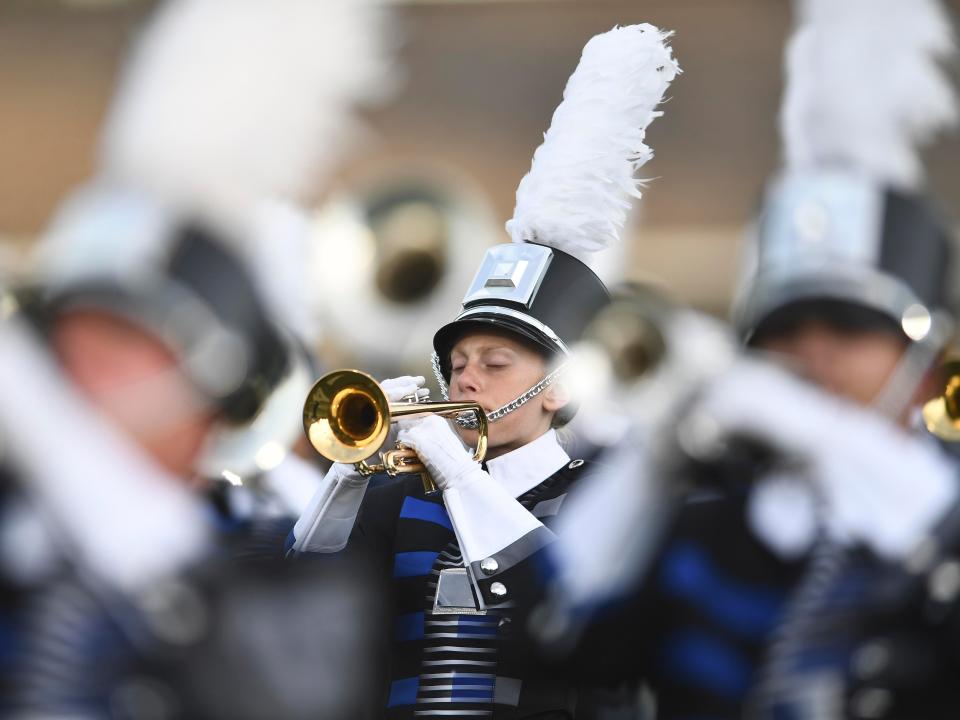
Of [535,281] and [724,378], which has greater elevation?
[535,281]

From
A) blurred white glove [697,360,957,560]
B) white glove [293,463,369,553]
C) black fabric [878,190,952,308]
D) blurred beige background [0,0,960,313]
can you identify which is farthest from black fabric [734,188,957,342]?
blurred beige background [0,0,960,313]

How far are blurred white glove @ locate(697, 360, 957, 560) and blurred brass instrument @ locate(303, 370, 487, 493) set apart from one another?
131 centimetres

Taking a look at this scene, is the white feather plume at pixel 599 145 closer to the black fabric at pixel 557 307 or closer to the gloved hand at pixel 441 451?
the black fabric at pixel 557 307

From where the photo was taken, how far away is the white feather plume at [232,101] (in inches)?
88.2

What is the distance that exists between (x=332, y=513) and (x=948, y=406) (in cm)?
167

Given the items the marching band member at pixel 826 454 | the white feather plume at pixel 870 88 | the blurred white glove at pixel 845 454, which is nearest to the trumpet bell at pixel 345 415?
the marching band member at pixel 826 454

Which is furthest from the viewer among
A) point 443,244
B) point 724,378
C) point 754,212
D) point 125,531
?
point 443,244

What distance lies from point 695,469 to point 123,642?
1083 millimetres

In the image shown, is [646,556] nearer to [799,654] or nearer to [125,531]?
[799,654]

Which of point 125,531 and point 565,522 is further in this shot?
point 565,522

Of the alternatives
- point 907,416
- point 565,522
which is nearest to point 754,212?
point 907,416

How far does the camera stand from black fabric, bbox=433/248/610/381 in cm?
396

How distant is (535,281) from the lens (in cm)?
401

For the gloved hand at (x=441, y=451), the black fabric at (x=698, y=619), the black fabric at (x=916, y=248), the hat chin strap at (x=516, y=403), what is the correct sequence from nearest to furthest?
the black fabric at (x=698, y=619) → the black fabric at (x=916, y=248) → the gloved hand at (x=441, y=451) → the hat chin strap at (x=516, y=403)
